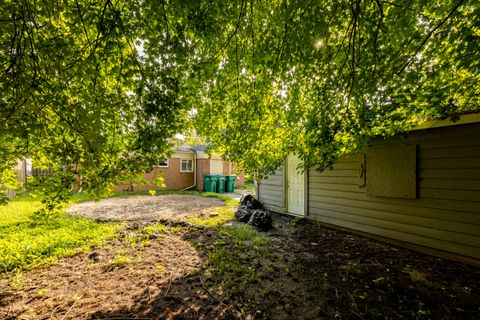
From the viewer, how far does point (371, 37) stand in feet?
8.98

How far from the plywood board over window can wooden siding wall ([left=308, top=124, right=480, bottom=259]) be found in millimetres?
119

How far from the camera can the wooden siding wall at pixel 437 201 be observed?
12.1 feet

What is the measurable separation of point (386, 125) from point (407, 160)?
55.3 inches

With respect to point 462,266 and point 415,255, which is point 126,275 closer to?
point 415,255

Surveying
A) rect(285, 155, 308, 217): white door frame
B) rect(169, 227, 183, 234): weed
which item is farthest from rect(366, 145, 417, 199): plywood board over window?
rect(169, 227, 183, 234): weed

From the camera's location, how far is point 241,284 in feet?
9.69

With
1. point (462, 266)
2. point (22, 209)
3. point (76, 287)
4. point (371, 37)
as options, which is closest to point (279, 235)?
point (462, 266)

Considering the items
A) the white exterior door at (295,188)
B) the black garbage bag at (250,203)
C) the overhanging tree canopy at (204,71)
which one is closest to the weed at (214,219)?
the black garbage bag at (250,203)

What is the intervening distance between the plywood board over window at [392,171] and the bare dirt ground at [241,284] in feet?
4.17

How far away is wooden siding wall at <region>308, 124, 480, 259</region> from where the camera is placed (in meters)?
3.70

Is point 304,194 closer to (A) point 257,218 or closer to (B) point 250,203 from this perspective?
(A) point 257,218

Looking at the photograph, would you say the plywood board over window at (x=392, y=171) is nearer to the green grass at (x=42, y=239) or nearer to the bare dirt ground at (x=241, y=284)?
the bare dirt ground at (x=241, y=284)

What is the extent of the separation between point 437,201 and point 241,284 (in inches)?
167

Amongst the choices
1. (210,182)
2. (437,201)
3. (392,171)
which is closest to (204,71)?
(392,171)
